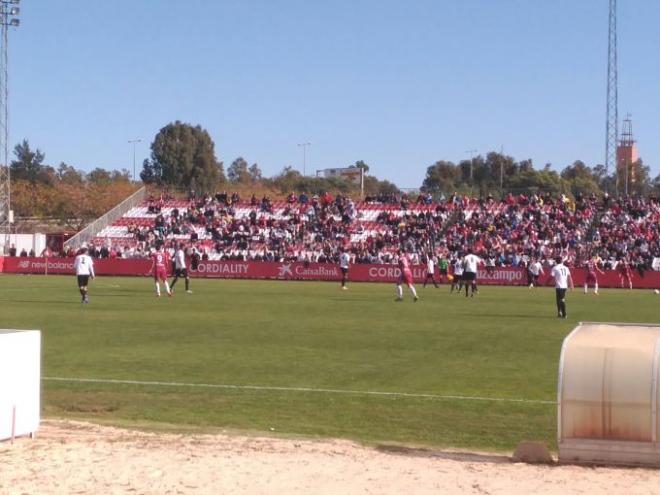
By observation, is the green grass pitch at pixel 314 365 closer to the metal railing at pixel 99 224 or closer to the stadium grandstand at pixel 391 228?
the stadium grandstand at pixel 391 228

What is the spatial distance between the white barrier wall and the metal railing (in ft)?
185

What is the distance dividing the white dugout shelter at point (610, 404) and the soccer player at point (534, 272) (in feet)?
134

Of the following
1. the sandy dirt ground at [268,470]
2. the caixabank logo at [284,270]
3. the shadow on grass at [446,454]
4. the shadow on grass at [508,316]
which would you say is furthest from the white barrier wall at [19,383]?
the caixabank logo at [284,270]

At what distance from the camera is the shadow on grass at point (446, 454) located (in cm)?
1043

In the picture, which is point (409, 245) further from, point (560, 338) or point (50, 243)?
point (560, 338)

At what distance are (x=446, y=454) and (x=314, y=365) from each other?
6837mm

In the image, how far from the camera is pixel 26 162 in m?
161

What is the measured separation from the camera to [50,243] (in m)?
73.2

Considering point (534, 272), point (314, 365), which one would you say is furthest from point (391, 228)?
point (314, 365)

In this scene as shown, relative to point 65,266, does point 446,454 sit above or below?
below

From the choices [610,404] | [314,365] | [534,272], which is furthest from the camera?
[534,272]

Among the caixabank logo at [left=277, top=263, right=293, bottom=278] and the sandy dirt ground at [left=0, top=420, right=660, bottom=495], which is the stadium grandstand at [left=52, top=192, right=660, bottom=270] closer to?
the caixabank logo at [left=277, top=263, right=293, bottom=278]

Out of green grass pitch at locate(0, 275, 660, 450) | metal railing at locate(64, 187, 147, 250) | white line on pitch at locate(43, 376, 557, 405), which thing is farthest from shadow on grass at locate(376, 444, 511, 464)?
metal railing at locate(64, 187, 147, 250)

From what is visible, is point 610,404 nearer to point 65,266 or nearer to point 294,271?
point 294,271
